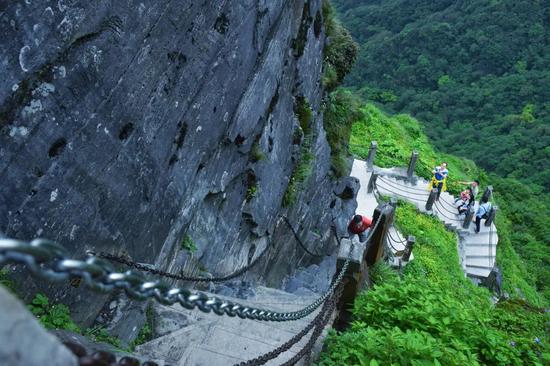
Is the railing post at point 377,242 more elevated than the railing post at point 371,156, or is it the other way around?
the railing post at point 371,156

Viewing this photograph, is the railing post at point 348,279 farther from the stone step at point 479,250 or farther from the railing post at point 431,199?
the railing post at point 431,199

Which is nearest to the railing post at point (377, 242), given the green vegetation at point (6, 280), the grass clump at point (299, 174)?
the grass clump at point (299, 174)

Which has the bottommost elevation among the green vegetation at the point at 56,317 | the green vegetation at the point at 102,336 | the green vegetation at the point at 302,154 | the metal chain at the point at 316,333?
the green vegetation at the point at 102,336

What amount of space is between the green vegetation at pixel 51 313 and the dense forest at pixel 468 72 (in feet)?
132

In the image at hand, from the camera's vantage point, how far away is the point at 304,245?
1234cm

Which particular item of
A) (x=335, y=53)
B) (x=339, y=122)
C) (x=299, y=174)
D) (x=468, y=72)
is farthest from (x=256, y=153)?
(x=468, y=72)

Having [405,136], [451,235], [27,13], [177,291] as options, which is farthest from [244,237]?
[405,136]

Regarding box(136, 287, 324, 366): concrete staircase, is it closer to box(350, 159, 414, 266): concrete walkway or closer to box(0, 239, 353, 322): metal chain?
box(0, 239, 353, 322): metal chain

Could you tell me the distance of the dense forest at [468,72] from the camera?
4375cm

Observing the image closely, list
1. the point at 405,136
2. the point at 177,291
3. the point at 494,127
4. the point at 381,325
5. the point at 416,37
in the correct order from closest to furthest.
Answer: the point at 177,291
the point at 381,325
the point at 405,136
the point at 494,127
the point at 416,37

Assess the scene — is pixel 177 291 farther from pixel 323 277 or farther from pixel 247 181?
pixel 323 277

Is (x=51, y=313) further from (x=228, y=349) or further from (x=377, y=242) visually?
(x=377, y=242)

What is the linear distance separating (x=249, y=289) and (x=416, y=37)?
2091 inches

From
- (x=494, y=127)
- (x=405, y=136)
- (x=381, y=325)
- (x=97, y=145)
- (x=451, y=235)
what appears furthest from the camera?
(x=494, y=127)
